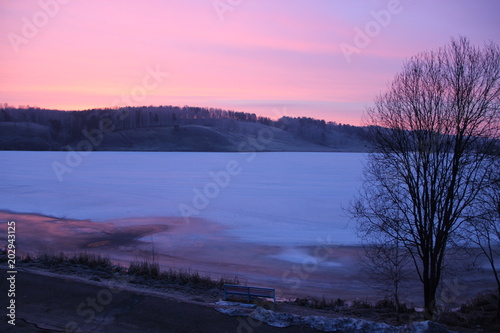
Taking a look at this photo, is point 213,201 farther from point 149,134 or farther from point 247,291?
point 149,134

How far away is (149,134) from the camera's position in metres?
117

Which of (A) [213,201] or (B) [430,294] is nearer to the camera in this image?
(B) [430,294]

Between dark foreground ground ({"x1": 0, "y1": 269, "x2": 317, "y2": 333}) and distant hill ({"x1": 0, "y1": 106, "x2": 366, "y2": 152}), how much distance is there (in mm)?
87505

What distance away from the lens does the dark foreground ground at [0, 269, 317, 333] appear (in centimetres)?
614

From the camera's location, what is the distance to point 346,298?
10.5m

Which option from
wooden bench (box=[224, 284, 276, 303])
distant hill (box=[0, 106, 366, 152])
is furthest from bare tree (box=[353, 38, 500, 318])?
distant hill (box=[0, 106, 366, 152])

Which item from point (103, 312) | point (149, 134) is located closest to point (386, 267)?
point (103, 312)

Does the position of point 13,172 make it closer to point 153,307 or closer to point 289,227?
point 289,227

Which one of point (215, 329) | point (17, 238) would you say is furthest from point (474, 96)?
point (17, 238)

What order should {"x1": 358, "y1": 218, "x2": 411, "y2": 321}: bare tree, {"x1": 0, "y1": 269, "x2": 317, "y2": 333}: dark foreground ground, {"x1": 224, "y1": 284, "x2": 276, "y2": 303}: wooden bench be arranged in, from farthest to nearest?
1. {"x1": 358, "y1": 218, "x2": 411, "y2": 321}: bare tree
2. {"x1": 224, "y1": 284, "x2": 276, "y2": 303}: wooden bench
3. {"x1": 0, "y1": 269, "x2": 317, "y2": 333}: dark foreground ground

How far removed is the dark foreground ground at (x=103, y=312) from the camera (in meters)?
6.14

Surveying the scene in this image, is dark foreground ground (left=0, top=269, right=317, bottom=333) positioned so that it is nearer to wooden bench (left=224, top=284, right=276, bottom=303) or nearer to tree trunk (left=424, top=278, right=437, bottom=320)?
wooden bench (left=224, top=284, right=276, bottom=303)

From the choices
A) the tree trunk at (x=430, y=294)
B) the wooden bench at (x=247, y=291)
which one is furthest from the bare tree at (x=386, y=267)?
the wooden bench at (x=247, y=291)

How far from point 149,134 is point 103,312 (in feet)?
375
